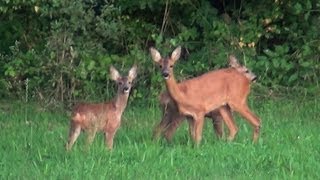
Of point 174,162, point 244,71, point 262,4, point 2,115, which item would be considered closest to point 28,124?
point 2,115

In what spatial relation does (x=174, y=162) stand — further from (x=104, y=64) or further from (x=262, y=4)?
(x=262, y=4)

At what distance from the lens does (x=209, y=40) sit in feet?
56.3

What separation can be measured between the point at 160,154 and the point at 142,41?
7.06 m

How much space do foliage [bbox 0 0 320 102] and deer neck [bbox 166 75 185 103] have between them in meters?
3.57

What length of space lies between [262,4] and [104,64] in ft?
9.06

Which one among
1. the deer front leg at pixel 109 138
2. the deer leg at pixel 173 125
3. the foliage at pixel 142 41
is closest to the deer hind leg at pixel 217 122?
the deer leg at pixel 173 125

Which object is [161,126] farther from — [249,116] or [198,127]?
[249,116]

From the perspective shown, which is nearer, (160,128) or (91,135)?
(91,135)

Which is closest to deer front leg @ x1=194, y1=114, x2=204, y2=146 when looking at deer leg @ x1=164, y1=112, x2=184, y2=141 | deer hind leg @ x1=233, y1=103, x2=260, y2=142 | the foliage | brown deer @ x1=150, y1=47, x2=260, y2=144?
brown deer @ x1=150, y1=47, x2=260, y2=144

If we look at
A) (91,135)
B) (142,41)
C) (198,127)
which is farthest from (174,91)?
(142,41)

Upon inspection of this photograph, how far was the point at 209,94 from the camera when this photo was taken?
40.7 ft

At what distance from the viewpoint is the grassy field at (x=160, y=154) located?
381 inches

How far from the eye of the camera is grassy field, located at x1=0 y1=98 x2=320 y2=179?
9.68 meters

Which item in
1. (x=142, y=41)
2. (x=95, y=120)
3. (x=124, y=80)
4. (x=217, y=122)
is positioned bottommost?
(x=217, y=122)
